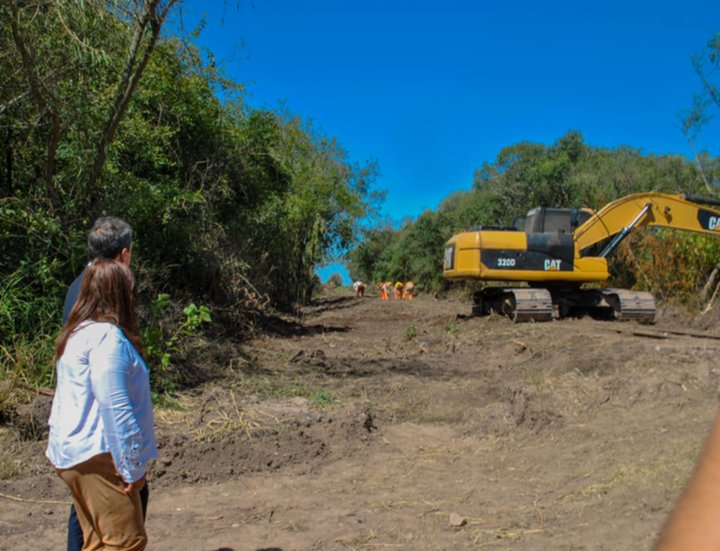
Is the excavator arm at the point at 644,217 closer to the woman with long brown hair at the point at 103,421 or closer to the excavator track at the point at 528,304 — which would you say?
the excavator track at the point at 528,304

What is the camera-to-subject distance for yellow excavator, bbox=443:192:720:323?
13.4 m

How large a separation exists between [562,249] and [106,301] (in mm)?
12093

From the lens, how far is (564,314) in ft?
47.3

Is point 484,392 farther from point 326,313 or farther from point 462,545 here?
point 326,313

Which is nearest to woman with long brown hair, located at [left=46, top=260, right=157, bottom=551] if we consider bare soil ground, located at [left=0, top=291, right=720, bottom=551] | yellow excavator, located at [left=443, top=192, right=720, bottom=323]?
bare soil ground, located at [left=0, top=291, right=720, bottom=551]

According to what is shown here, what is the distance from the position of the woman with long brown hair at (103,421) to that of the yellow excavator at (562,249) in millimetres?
11251

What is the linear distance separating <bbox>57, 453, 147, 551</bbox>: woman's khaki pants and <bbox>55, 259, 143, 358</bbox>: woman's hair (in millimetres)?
510

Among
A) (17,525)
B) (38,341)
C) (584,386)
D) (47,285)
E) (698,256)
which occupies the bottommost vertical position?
(17,525)

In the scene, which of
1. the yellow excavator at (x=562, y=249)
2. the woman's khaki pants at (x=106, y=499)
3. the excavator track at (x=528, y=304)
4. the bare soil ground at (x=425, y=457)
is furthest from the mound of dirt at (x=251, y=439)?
the yellow excavator at (x=562, y=249)

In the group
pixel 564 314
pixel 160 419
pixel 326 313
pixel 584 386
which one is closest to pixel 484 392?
pixel 584 386

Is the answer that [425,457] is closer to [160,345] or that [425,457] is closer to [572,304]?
[160,345]

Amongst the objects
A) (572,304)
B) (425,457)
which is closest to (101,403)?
(425,457)

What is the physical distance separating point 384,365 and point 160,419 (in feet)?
15.7

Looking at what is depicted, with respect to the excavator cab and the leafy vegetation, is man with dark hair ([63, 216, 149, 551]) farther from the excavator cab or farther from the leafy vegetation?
the excavator cab
